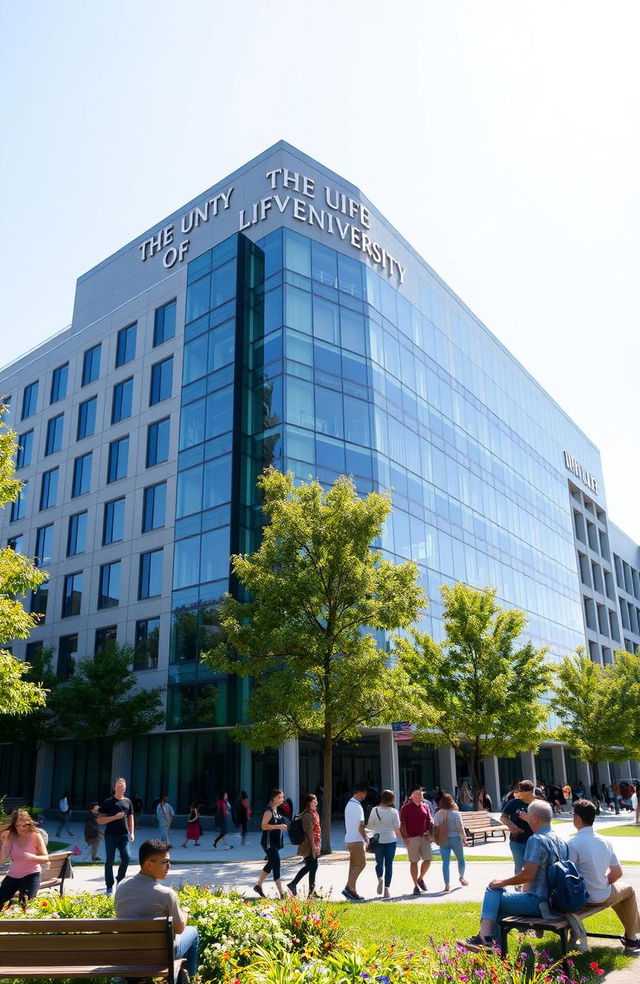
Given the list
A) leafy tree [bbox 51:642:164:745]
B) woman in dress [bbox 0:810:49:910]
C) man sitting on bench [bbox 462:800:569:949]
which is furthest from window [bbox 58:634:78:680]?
man sitting on bench [bbox 462:800:569:949]

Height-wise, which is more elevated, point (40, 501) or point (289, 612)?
point (40, 501)

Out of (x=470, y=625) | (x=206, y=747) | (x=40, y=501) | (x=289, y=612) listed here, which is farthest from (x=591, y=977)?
(x=40, y=501)

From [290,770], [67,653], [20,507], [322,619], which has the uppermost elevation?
[20,507]

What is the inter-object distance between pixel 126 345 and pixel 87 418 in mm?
4480

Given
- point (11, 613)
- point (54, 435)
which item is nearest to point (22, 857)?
point (11, 613)

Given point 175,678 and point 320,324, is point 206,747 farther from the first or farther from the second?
point 320,324

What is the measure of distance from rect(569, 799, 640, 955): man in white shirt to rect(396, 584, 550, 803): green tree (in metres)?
20.5

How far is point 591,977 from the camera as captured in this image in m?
6.84

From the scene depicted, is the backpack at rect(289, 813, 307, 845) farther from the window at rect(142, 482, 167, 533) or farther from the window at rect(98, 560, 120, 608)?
the window at rect(98, 560, 120, 608)

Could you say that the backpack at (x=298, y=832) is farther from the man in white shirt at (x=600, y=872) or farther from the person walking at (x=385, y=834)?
the man in white shirt at (x=600, y=872)

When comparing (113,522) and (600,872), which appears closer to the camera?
(600,872)

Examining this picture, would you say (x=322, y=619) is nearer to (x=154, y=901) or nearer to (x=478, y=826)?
(x=478, y=826)

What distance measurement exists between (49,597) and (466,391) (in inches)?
1028

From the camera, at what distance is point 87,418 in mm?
41625
